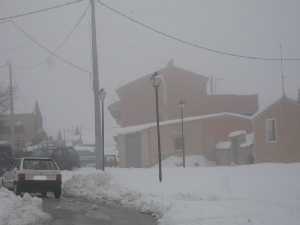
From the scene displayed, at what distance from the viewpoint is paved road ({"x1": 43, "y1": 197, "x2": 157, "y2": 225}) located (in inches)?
530

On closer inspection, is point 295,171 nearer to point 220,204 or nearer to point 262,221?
point 220,204

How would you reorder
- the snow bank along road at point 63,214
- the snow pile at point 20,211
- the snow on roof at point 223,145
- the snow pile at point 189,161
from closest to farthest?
the snow pile at point 20,211, the snow bank along road at point 63,214, the snow pile at point 189,161, the snow on roof at point 223,145

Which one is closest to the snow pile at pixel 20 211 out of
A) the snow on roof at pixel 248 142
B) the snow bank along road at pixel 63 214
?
the snow bank along road at pixel 63 214

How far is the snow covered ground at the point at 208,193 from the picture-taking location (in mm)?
12531

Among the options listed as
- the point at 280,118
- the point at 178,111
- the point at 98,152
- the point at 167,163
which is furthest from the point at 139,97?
the point at 98,152

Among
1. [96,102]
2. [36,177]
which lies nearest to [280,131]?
[96,102]

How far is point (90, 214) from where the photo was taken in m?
15.2

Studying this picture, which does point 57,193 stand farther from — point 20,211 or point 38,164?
point 20,211

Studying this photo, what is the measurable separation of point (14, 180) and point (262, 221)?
430 inches

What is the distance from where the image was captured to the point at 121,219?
46.2 feet

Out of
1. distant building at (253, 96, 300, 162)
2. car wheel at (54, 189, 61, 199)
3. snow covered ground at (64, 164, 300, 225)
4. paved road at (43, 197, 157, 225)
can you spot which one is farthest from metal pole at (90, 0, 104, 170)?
distant building at (253, 96, 300, 162)

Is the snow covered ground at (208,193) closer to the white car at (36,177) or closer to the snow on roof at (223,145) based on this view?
the white car at (36,177)

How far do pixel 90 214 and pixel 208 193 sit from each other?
465cm

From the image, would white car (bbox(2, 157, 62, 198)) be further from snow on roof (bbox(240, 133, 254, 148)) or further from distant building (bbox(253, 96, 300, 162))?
snow on roof (bbox(240, 133, 254, 148))
